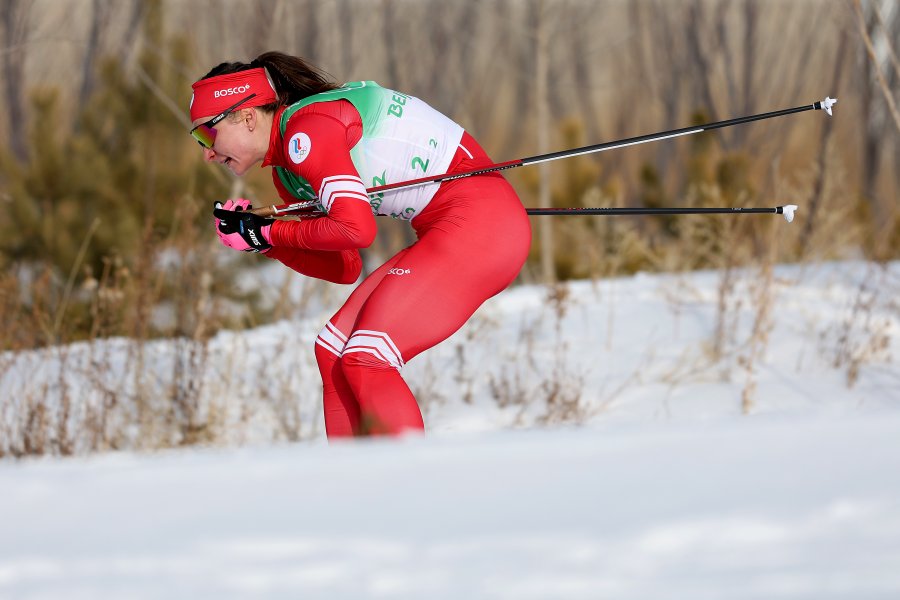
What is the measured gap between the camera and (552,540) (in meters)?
1.43

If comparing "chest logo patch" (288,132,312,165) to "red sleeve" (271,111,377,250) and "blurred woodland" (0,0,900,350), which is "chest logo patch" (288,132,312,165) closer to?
"red sleeve" (271,111,377,250)

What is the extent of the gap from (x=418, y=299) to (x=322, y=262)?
19.8 inches

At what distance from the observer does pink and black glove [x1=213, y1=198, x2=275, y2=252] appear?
8.98ft

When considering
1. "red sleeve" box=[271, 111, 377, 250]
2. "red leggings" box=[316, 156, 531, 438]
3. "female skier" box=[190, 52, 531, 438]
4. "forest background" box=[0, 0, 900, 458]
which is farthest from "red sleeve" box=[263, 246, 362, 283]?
"forest background" box=[0, 0, 900, 458]

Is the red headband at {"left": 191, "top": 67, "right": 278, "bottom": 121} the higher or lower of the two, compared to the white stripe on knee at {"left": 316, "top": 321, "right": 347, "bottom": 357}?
higher

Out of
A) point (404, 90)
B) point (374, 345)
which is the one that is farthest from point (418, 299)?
point (404, 90)

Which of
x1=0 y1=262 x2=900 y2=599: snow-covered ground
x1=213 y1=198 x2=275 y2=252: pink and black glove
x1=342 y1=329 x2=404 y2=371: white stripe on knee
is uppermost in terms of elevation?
x1=213 y1=198 x2=275 y2=252: pink and black glove

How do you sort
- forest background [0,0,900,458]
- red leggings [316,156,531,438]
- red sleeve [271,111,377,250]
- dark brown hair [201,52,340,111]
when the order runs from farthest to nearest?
1. forest background [0,0,900,458]
2. dark brown hair [201,52,340,111]
3. red leggings [316,156,531,438]
4. red sleeve [271,111,377,250]

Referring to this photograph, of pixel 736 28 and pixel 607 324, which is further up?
pixel 736 28

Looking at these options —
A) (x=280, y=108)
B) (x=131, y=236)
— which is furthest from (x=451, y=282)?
(x=131, y=236)

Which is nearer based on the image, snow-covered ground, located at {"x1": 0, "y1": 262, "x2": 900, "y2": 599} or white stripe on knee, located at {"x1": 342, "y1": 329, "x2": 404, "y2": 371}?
snow-covered ground, located at {"x1": 0, "y1": 262, "x2": 900, "y2": 599}

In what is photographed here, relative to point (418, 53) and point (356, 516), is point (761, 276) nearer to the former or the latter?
point (356, 516)

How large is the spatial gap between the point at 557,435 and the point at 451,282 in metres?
1.21

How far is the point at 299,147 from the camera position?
102 inches
